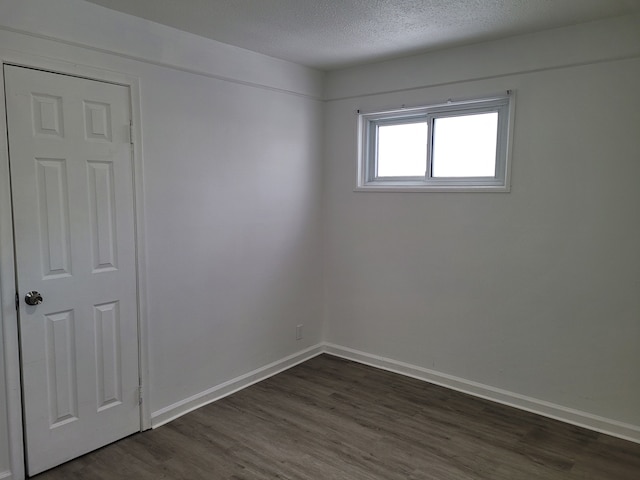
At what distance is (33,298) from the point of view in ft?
7.63

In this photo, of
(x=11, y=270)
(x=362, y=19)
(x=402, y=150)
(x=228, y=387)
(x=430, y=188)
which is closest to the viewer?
(x=11, y=270)

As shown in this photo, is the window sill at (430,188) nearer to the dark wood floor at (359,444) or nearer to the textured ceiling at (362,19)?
the textured ceiling at (362,19)

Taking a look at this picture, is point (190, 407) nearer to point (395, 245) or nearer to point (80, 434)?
point (80, 434)

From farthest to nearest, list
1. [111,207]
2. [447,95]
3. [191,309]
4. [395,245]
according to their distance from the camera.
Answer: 1. [395,245]
2. [447,95]
3. [191,309]
4. [111,207]

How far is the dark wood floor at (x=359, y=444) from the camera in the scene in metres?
2.47

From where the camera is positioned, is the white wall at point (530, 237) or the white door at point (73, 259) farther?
the white wall at point (530, 237)

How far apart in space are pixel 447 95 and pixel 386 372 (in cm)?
225

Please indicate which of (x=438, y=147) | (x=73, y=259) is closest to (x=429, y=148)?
(x=438, y=147)

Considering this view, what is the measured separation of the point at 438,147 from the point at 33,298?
2.87m

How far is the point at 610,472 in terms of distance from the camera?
8.13ft

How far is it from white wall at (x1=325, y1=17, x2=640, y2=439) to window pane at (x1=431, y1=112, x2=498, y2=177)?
0.20 m

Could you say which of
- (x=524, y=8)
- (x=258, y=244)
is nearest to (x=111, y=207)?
(x=258, y=244)

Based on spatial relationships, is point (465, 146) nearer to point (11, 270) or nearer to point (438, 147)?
point (438, 147)

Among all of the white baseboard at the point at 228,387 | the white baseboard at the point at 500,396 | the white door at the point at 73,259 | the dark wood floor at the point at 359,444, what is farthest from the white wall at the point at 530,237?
the white door at the point at 73,259
